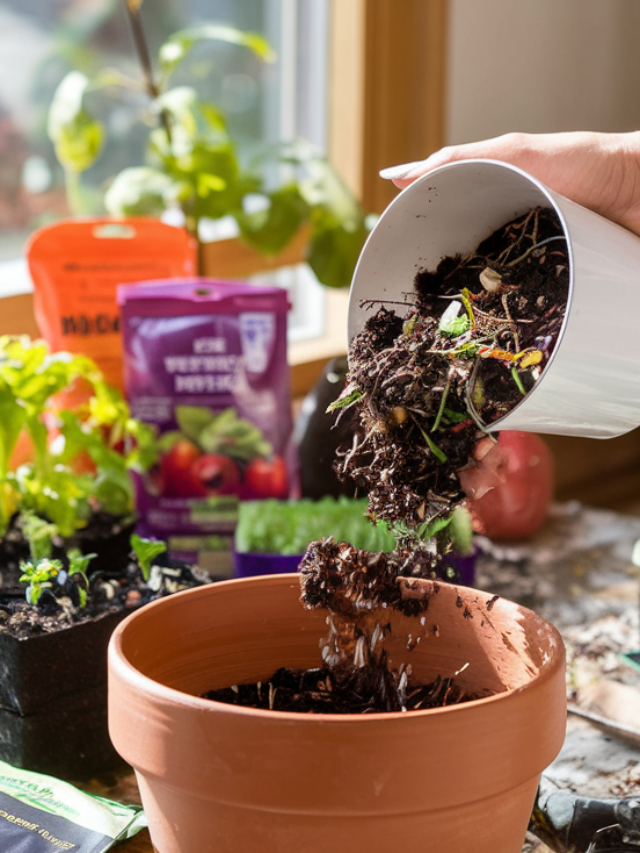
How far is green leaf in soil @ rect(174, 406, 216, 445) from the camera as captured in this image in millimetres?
1087

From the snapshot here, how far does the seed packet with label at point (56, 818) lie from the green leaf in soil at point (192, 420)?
0.46 metres

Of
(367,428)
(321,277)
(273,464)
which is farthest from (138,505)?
(367,428)

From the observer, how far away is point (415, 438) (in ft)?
2.13

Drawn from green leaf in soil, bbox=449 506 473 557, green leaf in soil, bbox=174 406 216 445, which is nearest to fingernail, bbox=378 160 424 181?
green leaf in soil, bbox=449 506 473 557

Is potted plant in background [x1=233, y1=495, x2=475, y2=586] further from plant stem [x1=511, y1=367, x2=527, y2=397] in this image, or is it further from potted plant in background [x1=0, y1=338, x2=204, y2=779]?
plant stem [x1=511, y1=367, x2=527, y2=397]

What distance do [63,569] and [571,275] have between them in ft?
1.48

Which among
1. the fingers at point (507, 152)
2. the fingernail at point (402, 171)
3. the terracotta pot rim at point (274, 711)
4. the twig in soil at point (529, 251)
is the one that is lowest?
the terracotta pot rim at point (274, 711)

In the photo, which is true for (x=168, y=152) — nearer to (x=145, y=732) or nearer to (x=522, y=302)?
(x=522, y=302)

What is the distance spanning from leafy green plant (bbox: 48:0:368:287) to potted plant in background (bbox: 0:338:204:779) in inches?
12.2

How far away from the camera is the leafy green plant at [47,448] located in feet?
3.03

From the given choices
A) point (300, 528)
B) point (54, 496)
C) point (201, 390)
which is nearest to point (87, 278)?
point (201, 390)

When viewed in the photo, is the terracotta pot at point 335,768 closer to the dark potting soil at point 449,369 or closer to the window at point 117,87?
the dark potting soil at point 449,369

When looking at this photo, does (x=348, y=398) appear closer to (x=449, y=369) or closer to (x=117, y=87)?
(x=449, y=369)

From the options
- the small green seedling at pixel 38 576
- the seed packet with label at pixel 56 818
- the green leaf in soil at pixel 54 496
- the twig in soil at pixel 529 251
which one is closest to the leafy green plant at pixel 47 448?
the green leaf in soil at pixel 54 496
